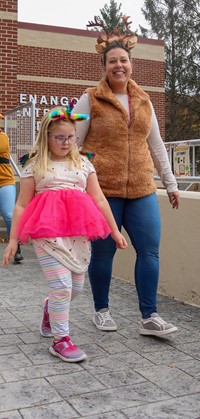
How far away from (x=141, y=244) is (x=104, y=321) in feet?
2.20

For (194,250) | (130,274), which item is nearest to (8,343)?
(194,250)

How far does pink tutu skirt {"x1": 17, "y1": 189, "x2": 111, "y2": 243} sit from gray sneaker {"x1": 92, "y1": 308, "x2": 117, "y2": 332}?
93 centimetres

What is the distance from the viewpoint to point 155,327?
3750mm

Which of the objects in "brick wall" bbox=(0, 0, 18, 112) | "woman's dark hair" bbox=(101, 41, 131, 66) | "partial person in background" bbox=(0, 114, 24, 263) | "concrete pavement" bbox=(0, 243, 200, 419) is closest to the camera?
"concrete pavement" bbox=(0, 243, 200, 419)

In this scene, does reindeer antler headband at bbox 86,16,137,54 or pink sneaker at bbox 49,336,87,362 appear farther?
reindeer antler headband at bbox 86,16,137,54

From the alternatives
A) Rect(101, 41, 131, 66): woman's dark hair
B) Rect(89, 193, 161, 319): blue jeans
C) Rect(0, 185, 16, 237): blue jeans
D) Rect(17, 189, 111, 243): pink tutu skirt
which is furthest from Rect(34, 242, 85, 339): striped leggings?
Rect(0, 185, 16, 237): blue jeans

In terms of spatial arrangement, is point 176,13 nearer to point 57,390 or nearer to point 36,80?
point 36,80

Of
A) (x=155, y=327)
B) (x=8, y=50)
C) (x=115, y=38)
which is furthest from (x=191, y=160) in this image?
(x=155, y=327)

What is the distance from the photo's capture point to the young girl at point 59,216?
324cm

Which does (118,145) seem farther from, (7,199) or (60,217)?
(7,199)

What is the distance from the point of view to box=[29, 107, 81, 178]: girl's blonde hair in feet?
10.9

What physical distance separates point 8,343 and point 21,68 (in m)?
16.1

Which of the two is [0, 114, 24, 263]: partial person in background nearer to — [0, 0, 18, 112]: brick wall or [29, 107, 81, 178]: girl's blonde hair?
[29, 107, 81, 178]: girl's blonde hair

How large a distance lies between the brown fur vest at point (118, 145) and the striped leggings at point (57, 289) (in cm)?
74
